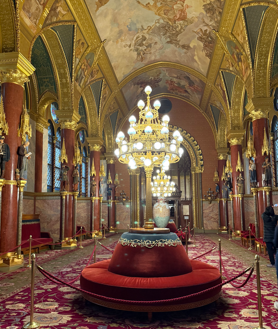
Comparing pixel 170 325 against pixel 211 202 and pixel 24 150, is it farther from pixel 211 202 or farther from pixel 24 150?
pixel 211 202

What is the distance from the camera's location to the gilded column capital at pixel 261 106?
36.8 feet

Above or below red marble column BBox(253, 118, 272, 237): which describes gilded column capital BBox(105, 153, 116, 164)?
above

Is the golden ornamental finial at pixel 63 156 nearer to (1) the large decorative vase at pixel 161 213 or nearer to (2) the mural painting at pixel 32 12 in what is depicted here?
(2) the mural painting at pixel 32 12

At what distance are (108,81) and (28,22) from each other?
27.2 ft

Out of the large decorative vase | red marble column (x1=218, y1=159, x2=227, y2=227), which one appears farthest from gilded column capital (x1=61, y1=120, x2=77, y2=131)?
red marble column (x1=218, y1=159, x2=227, y2=227)

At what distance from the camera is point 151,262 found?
16.6 ft

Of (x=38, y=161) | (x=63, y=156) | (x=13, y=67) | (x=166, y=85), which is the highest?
(x=166, y=85)

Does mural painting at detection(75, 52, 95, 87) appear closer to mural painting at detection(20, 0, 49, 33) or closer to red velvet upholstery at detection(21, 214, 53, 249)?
mural painting at detection(20, 0, 49, 33)

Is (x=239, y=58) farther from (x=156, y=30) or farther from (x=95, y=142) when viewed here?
(x=95, y=142)

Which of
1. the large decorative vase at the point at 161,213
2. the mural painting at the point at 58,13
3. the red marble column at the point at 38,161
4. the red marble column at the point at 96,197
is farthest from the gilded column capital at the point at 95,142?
the mural painting at the point at 58,13

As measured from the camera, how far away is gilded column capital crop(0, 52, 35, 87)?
320 inches

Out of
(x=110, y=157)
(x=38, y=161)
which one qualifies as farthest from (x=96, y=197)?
(x=110, y=157)

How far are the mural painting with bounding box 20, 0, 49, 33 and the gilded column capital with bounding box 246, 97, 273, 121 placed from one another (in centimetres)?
787

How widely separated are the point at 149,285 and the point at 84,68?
36.3 ft
